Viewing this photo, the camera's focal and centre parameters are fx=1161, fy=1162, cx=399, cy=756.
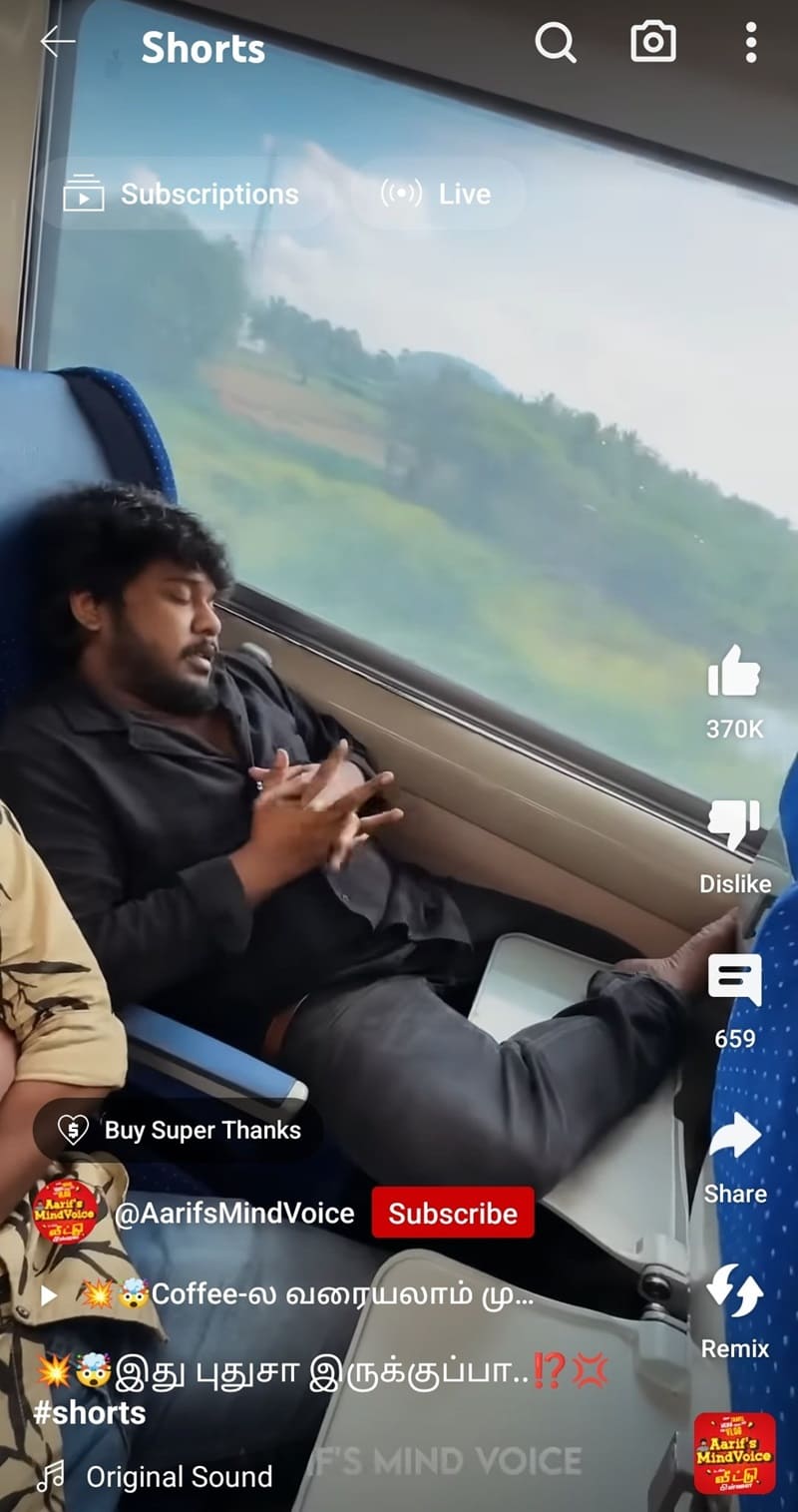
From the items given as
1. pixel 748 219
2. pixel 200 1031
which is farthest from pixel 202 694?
pixel 748 219

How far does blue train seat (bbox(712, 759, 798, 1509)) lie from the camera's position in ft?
3.51

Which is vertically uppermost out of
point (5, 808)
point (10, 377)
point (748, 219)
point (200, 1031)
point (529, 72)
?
point (529, 72)

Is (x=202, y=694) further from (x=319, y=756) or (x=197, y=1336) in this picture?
(x=197, y=1336)

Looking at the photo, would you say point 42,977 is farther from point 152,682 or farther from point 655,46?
point 655,46

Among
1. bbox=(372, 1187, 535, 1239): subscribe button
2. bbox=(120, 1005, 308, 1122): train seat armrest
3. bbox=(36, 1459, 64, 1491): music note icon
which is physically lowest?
bbox=(36, 1459, 64, 1491): music note icon

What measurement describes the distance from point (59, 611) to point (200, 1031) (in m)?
0.44

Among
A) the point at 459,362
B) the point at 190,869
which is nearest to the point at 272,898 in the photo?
the point at 190,869

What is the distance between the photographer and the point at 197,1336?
1141 millimetres

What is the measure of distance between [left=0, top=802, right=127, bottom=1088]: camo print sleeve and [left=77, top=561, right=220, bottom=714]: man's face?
18 centimetres

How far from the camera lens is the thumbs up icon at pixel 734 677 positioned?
3.89 feet

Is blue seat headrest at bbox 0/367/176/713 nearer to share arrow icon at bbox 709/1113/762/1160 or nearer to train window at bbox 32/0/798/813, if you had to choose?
train window at bbox 32/0/798/813

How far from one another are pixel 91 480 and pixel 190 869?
0.41m

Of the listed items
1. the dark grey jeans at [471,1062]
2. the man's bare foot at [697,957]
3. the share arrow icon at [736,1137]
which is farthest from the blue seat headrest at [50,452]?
the share arrow icon at [736,1137]

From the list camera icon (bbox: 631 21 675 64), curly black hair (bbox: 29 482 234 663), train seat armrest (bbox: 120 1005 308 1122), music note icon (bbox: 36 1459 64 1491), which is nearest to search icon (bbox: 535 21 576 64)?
camera icon (bbox: 631 21 675 64)
